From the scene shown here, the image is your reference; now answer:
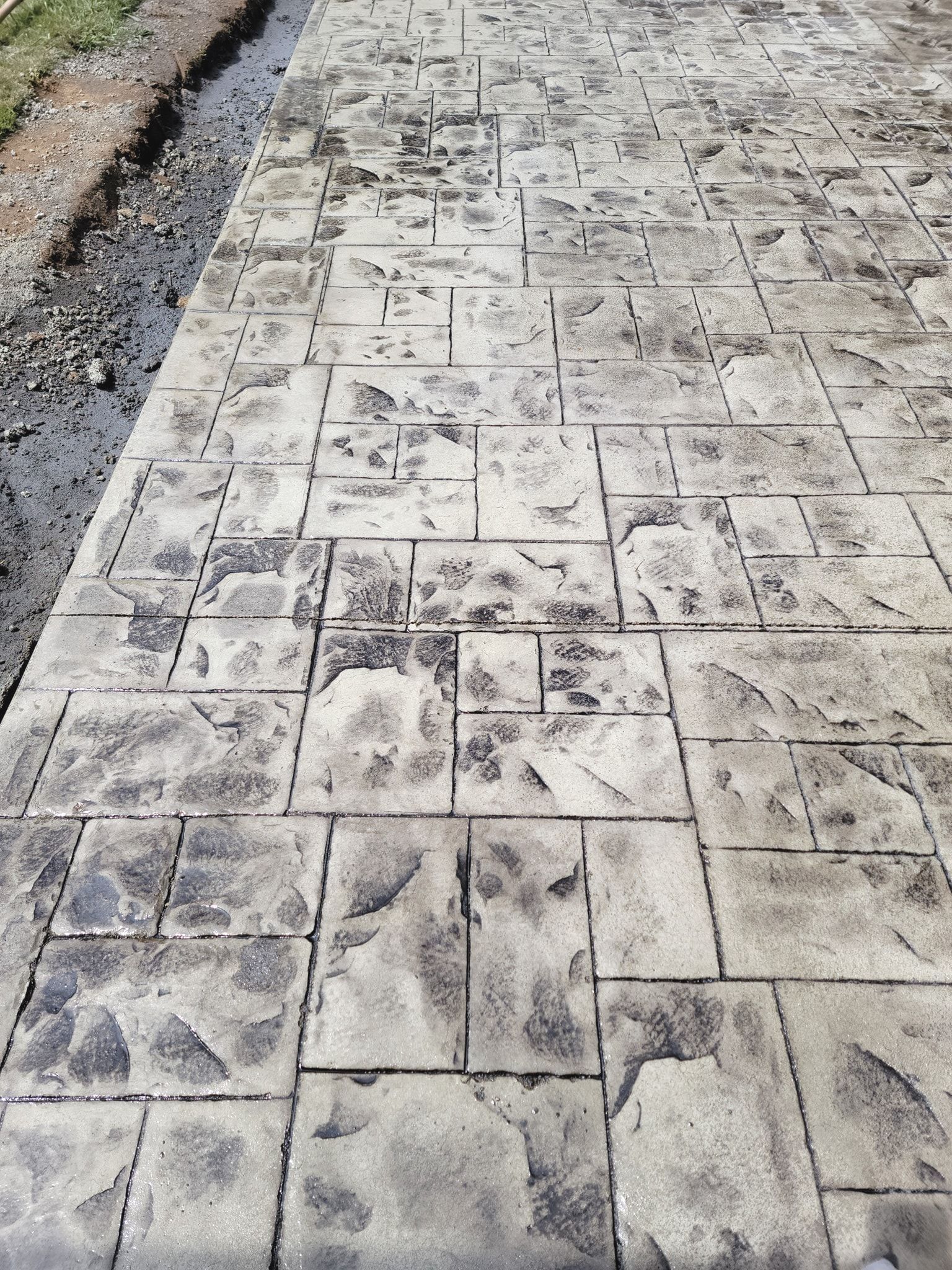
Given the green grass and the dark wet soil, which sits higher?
the green grass

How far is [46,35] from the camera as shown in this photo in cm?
698

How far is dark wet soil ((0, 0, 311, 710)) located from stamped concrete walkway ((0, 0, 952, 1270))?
0.25 m

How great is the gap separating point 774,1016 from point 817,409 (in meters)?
2.61

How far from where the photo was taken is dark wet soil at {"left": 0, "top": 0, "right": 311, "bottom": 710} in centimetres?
352

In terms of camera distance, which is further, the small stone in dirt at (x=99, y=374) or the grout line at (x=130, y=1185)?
the small stone in dirt at (x=99, y=374)

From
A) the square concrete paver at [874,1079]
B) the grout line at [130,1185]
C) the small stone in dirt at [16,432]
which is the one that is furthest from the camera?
the small stone in dirt at [16,432]

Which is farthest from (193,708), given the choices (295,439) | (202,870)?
(295,439)

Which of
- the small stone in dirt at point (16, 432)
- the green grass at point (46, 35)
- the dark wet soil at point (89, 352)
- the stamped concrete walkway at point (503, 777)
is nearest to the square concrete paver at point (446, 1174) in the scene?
the stamped concrete walkway at point (503, 777)

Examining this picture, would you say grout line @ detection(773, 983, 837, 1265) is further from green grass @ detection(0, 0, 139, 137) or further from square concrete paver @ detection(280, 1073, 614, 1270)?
green grass @ detection(0, 0, 139, 137)

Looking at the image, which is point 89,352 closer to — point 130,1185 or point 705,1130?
point 130,1185

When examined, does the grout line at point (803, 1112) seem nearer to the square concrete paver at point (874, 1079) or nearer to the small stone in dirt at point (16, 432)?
the square concrete paver at point (874, 1079)

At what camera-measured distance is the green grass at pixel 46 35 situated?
254 inches

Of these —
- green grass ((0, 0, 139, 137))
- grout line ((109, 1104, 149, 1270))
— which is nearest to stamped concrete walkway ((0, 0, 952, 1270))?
grout line ((109, 1104, 149, 1270))

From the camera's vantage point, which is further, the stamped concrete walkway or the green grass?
the green grass
